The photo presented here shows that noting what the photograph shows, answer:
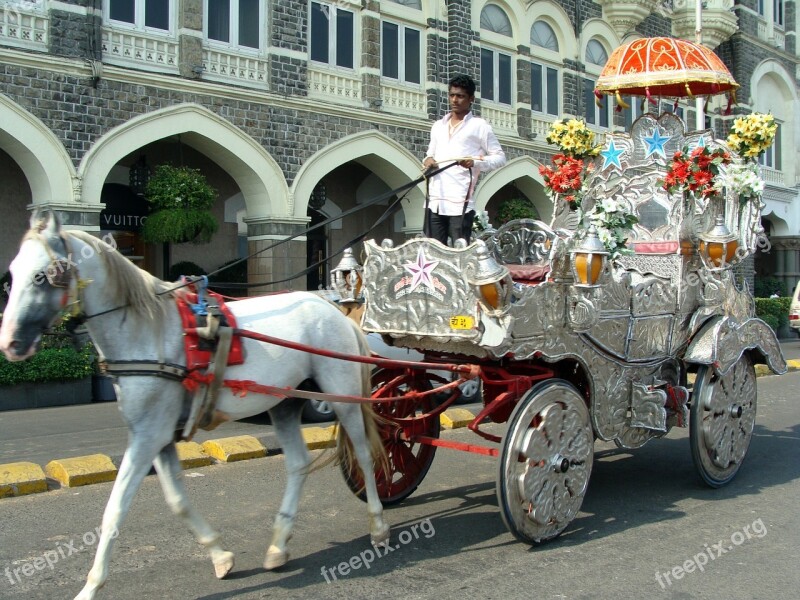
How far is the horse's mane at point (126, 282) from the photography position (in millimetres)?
4367

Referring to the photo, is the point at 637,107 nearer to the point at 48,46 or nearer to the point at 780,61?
the point at 780,61

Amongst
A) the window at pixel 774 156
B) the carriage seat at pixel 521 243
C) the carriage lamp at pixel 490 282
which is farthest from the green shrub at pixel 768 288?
the carriage lamp at pixel 490 282

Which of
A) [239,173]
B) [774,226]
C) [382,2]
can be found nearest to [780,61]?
[774,226]

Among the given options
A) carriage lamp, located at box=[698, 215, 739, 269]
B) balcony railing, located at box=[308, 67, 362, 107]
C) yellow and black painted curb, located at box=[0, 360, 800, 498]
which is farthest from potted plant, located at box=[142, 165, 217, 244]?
carriage lamp, located at box=[698, 215, 739, 269]

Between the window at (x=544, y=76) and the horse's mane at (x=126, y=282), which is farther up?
the window at (x=544, y=76)

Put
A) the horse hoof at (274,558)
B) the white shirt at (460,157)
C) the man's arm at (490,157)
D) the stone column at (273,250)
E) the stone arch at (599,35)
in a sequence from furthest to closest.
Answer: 1. the stone arch at (599,35)
2. the stone column at (273,250)
3. the white shirt at (460,157)
4. the man's arm at (490,157)
5. the horse hoof at (274,558)

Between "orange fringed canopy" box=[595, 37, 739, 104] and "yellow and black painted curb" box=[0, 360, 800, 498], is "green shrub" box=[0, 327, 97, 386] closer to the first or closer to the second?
"yellow and black painted curb" box=[0, 360, 800, 498]

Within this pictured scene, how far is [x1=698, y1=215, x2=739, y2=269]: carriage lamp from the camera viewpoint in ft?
22.9

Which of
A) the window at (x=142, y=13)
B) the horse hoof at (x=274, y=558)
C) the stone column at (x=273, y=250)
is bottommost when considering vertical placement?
the horse hoof at (x=274, y=558)

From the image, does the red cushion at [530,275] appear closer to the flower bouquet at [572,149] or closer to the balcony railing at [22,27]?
the flower bouquet at [572,149]

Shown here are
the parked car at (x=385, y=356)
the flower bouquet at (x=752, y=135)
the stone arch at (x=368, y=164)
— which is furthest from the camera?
the stone arch at (x=368, y=164)

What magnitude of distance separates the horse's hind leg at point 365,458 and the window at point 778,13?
3010 cm

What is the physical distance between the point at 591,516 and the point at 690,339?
189 centimetres

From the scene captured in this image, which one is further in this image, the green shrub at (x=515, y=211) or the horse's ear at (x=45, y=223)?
the green shrub at (x=515, y=211)
